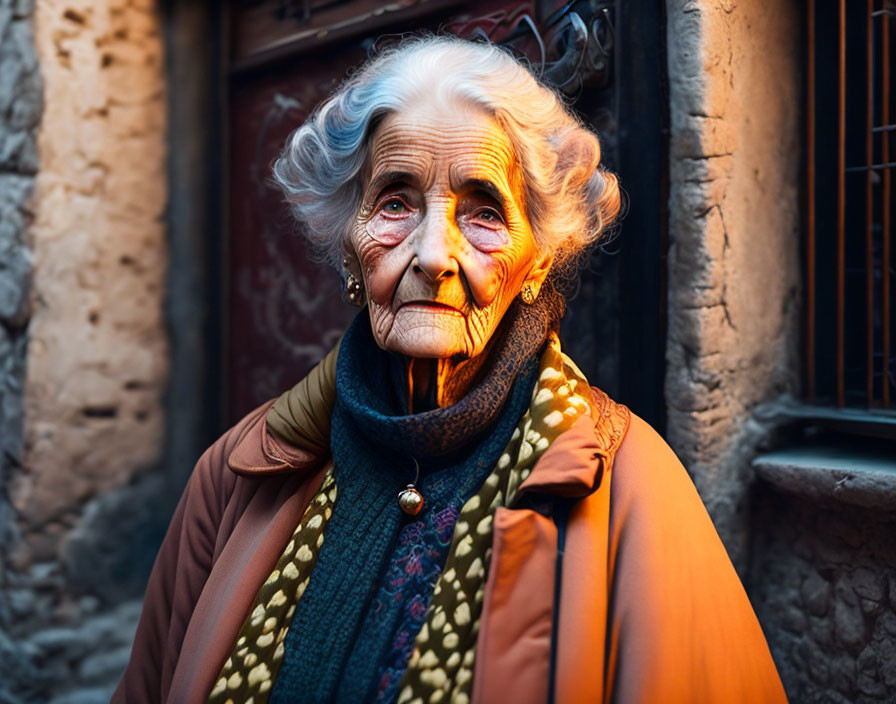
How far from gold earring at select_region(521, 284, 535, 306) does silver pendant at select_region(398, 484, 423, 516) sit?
47cm

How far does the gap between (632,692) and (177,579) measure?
108 cm

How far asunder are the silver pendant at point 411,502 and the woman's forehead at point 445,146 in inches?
24.0

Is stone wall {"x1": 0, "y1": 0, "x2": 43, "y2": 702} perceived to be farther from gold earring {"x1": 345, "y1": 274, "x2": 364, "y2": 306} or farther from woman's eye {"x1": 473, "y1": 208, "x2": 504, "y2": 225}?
woman's eye {"x1": 473, "y1": 208, "x2": 504, "y2": 225}

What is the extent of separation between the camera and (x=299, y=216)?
1.89 meters

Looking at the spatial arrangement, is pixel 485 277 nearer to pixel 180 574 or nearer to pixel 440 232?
pixel 440 232

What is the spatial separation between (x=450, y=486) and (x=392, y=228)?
0.53 metres

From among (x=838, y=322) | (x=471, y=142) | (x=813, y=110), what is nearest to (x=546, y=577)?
(x=471, y=142)

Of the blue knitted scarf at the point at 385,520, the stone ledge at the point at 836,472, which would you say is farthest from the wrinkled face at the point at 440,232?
the stone ledge at the point at 836,472

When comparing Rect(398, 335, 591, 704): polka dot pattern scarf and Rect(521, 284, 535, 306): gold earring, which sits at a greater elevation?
Rect(521, 284, 535, 306): gold earring

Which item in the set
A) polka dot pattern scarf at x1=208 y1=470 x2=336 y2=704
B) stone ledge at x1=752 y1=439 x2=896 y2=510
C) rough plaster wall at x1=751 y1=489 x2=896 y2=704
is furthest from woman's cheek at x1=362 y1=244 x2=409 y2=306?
rough plaster wall at x1=751 y1=489 x2=896 y2=704

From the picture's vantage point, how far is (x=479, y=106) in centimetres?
159

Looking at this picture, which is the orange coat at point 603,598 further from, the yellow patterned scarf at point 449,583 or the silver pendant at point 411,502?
the silver pendant at point 411,502

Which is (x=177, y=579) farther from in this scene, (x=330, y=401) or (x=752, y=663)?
(x=752, y=663)

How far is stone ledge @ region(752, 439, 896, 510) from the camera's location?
6.19ft
